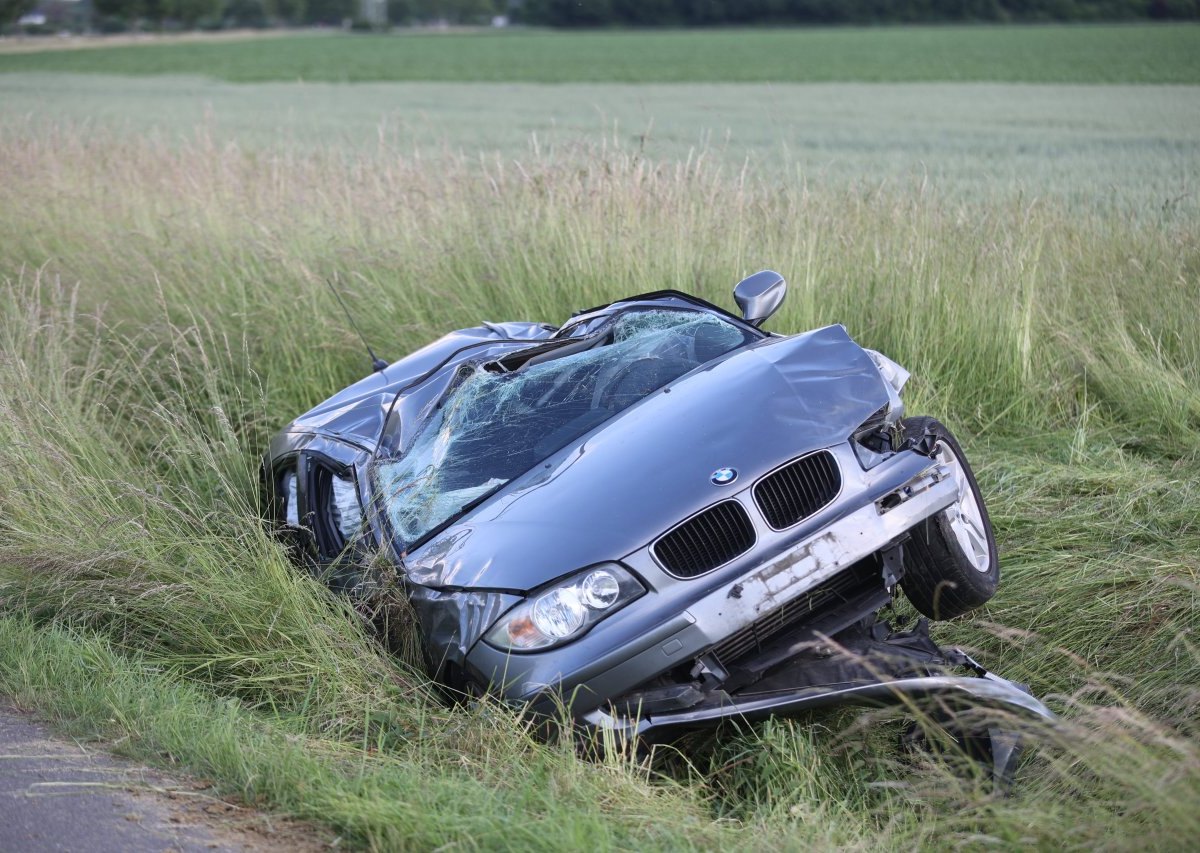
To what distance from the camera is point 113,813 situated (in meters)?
3.09

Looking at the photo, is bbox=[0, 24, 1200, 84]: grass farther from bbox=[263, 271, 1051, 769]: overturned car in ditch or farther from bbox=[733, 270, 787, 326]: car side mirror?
bbox=[263, 271, 1051, 769]: overturned car in ditch

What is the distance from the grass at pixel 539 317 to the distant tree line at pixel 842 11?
241ft

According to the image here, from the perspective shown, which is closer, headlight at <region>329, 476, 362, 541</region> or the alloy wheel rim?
the alloy wheel rim

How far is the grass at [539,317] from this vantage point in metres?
3.13

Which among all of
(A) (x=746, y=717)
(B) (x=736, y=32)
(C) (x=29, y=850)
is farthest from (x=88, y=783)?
(B) (x=736, y=32)

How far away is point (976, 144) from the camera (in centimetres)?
2195

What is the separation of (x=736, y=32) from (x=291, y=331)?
84.0 meters

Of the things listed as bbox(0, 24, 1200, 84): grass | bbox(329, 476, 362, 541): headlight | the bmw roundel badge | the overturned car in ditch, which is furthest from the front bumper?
bbox(0, 24, 1200, 84): grass

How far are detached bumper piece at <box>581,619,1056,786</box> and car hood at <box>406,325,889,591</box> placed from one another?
44 centimetres

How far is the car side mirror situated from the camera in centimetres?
489

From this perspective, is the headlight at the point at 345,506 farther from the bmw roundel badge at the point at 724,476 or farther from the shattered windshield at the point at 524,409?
the bmw roundel badge at the point at 724,476

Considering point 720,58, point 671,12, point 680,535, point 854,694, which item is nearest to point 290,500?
point 680,535

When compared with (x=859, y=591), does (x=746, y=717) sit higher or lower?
lower

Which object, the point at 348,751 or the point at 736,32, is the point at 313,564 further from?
the point at 736,32
